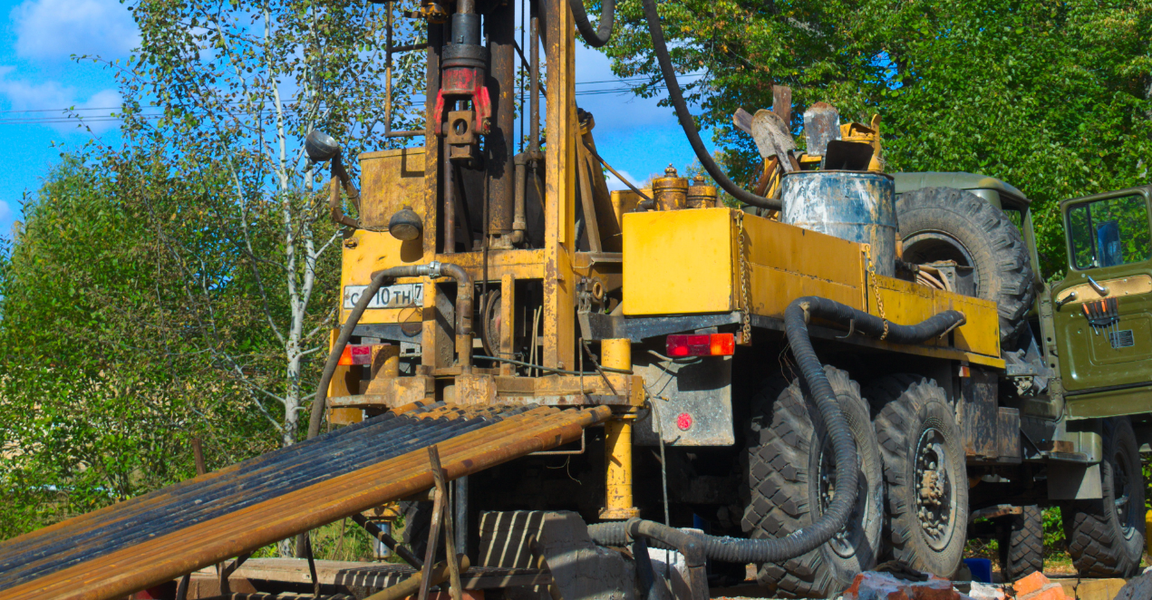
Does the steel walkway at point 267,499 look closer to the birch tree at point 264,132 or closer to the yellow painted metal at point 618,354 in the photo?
the yellow painted metal at point 618,354

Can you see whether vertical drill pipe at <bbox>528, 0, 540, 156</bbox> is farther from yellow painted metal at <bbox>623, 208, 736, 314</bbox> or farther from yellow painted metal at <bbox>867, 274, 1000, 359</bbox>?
yellow painted metal at <bbox>867, 274, 1000, 359</bbox>

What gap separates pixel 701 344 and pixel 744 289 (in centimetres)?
34

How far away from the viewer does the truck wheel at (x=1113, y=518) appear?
33.7 ft

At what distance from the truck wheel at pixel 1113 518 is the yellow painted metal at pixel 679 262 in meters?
6.09

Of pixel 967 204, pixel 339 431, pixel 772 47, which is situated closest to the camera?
pixel 339 431

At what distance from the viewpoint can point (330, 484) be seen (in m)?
3.99

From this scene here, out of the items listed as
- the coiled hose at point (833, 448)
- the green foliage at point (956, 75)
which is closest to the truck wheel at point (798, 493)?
the coiled hose at point (833, 448)

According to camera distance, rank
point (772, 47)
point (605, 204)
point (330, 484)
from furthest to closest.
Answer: point (772, 47) < point (605, 204) < point (330, 484)

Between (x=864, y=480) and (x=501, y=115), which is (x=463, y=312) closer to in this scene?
(x=501, y=115)

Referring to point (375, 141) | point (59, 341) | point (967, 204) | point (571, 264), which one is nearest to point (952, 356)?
point (967, 204)

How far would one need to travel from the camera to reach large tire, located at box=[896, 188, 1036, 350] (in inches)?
352

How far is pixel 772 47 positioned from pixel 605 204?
1321 cm

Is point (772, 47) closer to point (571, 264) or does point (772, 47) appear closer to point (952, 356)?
point (952, 356)

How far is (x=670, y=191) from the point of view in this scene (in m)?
7.02
